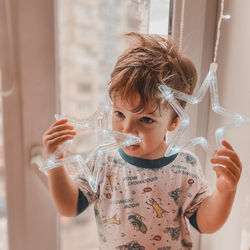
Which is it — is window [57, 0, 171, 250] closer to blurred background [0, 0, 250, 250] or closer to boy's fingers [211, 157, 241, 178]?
blurred background [0, 0, 250, 250]

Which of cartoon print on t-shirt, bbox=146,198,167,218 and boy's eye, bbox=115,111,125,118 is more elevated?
boy's eye, bbox=115,111,125,118

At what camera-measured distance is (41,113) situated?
0.67 meters

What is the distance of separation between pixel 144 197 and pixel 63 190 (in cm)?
13

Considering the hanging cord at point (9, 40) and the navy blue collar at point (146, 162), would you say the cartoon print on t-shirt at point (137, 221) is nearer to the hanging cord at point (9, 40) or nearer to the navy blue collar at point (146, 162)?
the navy blue collar at point (146, 162)

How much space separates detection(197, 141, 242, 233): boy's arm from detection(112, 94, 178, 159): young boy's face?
0.09 metres

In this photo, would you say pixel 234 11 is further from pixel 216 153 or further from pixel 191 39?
pixel 216 153

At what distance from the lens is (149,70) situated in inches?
17.4

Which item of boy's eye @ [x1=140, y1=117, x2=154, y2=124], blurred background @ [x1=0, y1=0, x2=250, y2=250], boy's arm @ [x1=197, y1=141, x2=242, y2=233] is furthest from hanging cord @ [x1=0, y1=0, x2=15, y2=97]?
boy's arm @ [x1=197, y1=141, x2=242, y2=233]

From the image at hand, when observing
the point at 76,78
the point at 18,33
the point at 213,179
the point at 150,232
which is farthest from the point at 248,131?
the point at 18,33

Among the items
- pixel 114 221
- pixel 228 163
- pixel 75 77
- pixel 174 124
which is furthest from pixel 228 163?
pixel 75 77

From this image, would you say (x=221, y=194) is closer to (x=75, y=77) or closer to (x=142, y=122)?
(x=142, y=122)

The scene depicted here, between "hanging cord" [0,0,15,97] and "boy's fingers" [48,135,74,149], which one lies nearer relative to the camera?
"boy's fingers" [48,135,74,149]

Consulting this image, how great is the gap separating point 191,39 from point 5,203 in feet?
1.73

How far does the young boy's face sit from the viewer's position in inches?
17.6
